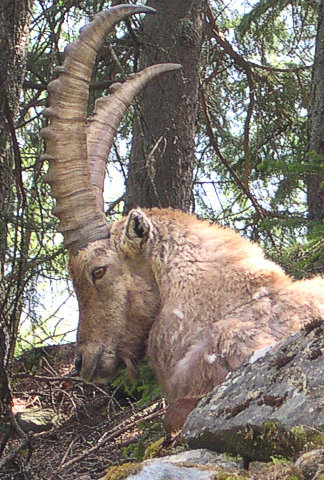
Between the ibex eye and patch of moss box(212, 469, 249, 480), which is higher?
the ibex eye

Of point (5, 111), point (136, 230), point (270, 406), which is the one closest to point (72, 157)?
point (136, 230)

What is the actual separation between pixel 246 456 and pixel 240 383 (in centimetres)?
40

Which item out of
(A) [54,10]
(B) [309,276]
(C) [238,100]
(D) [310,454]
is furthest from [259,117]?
(D) [310,454]

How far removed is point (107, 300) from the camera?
468 cm

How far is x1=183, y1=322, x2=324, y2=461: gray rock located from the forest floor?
177cm

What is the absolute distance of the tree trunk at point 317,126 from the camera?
309 inches

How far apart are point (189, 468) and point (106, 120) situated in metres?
3.62

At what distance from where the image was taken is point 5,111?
18.9 ft

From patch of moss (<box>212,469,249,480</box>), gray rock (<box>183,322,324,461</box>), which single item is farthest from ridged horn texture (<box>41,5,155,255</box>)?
patch of moss (<box>212,469,249,480</box>)

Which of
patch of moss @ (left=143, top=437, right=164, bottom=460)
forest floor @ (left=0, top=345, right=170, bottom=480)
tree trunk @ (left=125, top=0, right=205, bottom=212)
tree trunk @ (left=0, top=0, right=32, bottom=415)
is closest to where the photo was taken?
patch of moss @ (left=143, top=437, right=164, bottom=460)

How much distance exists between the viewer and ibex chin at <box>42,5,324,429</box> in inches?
160

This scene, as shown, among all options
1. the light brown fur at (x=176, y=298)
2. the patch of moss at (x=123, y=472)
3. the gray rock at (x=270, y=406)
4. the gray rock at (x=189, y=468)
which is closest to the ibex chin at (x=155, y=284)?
the light brown fur at (x=176, y=298)

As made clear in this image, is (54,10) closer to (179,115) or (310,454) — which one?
(179,115)

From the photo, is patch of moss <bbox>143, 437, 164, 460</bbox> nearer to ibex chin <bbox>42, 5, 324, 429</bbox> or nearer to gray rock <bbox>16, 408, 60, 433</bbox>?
ibex chin <bbox>42, 5, 324, 429</bbox>
